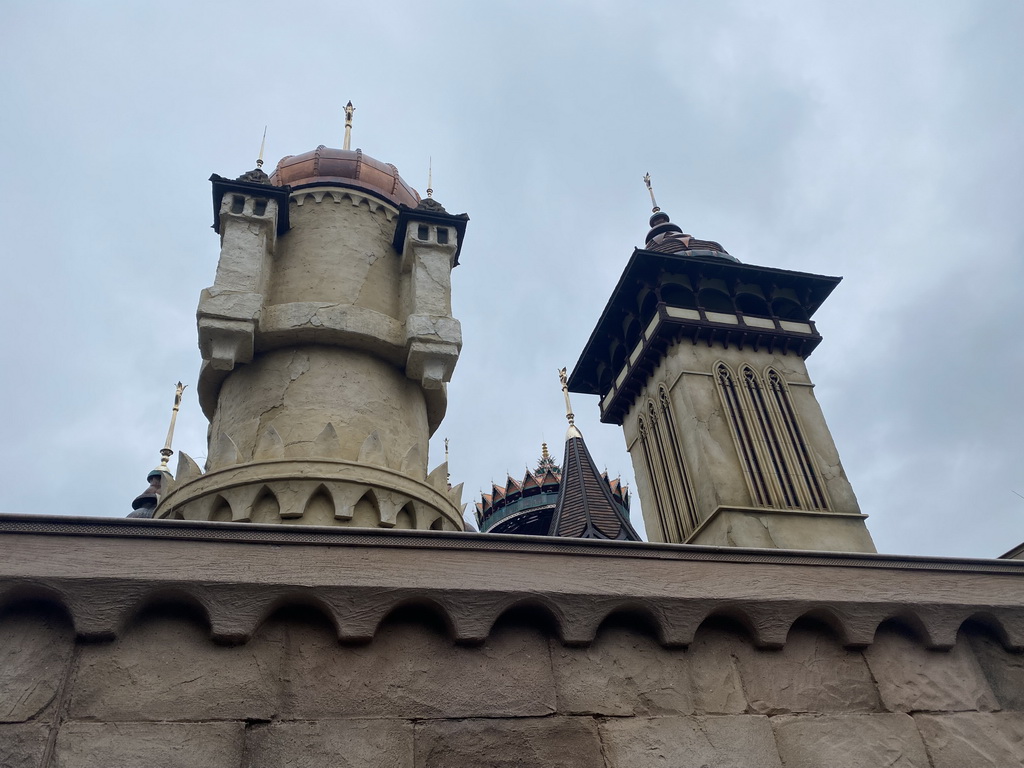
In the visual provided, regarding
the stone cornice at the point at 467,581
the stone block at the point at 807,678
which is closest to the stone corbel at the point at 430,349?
the stone cornice at the point at 467,581

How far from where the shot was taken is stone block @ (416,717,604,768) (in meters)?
3.06

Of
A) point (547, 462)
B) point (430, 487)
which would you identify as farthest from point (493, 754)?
point (547, 462)

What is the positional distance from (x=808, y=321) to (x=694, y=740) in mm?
24810

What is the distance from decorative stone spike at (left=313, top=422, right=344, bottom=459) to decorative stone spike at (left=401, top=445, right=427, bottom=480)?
50 centimetres

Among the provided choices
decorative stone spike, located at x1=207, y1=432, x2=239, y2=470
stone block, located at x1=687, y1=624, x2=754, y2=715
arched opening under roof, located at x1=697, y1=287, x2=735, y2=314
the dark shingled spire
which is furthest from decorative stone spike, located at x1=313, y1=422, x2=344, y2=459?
arched opening under roof, located at x1=697, y1=287, x2=735, y2=314

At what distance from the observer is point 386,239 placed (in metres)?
7.21

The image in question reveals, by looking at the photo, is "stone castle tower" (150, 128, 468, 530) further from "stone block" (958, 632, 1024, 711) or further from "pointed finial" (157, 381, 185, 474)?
"pointed finial" (157, 381, 185, 474)

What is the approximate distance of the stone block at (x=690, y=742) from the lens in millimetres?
3219

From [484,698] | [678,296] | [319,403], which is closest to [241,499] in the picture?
[319,403]

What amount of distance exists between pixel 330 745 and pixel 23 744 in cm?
109

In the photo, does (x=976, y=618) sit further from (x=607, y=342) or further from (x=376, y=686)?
(x=607, y=342)

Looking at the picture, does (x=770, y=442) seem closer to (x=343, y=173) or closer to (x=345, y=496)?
(x=343, y=173)

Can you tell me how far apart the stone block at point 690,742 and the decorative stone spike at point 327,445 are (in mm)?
2854

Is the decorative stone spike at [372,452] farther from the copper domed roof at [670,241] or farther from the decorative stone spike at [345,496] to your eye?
the copper domed roof at [670,241]
